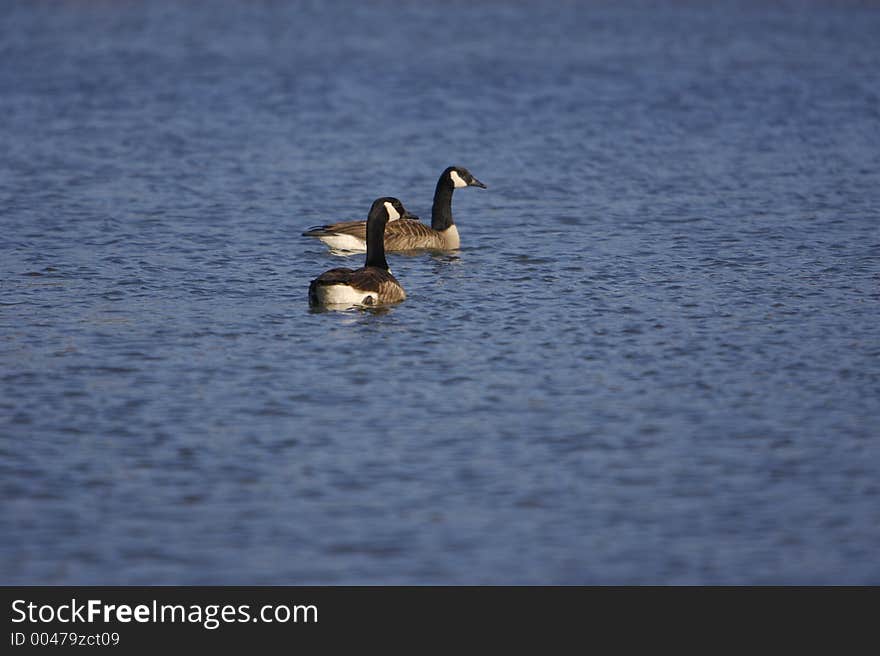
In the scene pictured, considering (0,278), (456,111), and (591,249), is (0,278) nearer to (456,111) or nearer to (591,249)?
(591,249)

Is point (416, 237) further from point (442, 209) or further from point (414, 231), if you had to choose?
point (442, 209)

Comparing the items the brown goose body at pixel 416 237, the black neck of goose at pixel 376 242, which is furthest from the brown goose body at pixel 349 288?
the brown goose body at pixel 416 237

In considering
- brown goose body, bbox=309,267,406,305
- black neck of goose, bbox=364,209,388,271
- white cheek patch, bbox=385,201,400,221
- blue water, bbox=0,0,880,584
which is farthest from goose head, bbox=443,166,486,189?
brown goose body, bbox=309,267,406,305

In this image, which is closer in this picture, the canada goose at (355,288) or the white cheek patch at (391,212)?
the canada goose at (355,288)

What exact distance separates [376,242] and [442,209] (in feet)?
10.8

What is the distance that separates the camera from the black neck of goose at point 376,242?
16.0m

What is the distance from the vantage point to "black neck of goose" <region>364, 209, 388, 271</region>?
628 inches

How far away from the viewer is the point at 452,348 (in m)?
13.3

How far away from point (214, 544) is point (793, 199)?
14661 mm

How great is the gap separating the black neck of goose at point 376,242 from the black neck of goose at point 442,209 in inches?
107

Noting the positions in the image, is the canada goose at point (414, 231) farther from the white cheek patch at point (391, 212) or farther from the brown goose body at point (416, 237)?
the white cheek patch at point (391, 212)

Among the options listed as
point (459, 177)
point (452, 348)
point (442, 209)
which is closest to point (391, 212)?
point (442, 209)

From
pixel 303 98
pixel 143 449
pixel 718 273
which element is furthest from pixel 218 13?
pixel 143 449

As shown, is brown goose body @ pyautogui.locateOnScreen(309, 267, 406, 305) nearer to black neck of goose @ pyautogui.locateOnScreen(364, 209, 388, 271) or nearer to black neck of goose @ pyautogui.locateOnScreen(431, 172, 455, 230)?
black neck of goose @ pyautogui.locateOnScreen(364, 209, 388, 271)
